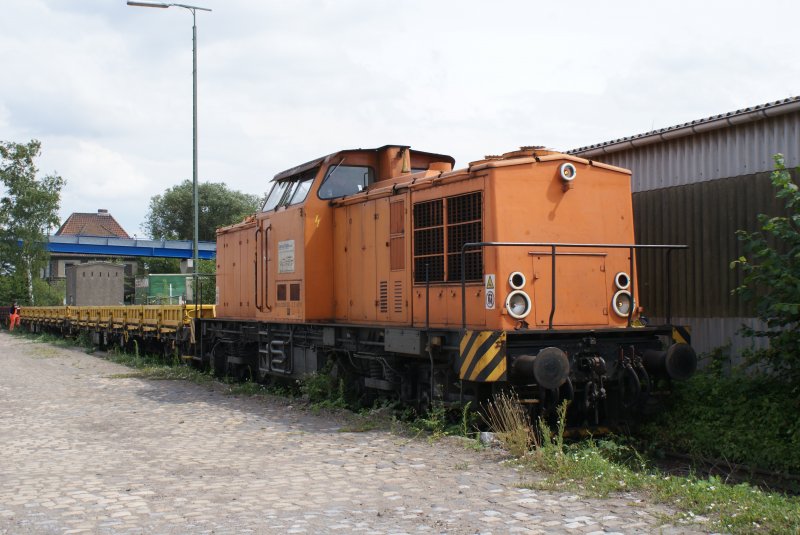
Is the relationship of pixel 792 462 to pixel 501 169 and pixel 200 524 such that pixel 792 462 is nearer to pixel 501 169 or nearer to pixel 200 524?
pixel 501 169

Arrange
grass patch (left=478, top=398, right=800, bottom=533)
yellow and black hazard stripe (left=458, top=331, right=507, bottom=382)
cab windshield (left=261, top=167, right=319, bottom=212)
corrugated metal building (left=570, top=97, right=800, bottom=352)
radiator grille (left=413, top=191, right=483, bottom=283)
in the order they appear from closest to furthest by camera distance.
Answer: grass patch (left=478, top=398, right=800, bottom=533) < yellow and black hazard stripe (left=458, top=331, right=507, bottom=382) < radiator grille (left=413, top=191, right=483, bottom=283) < corrugated metal building (left=570, top=97, right=800, bottom=352) < cab windshield (left=261, top=167, right=319, bottom=212)

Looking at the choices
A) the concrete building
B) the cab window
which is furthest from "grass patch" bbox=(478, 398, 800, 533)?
the concrete building

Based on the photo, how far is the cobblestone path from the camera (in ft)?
16.5

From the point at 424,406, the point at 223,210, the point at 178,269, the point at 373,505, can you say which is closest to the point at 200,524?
the point at 373,505

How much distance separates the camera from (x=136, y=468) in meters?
6.83

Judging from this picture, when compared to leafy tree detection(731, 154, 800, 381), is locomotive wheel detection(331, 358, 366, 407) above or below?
below

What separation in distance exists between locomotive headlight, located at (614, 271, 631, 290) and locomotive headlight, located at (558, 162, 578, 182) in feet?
4.10

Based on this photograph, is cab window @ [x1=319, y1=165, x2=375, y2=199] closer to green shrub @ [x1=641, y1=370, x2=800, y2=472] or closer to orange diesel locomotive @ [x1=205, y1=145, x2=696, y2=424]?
orange diesel locomotive @ [x1=205, y1=145, x2=696, y2=424]

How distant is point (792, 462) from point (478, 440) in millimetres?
2996

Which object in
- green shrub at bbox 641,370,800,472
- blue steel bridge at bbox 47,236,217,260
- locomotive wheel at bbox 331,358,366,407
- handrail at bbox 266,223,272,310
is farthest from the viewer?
blue steel bridge at bbox 47,236,217,260

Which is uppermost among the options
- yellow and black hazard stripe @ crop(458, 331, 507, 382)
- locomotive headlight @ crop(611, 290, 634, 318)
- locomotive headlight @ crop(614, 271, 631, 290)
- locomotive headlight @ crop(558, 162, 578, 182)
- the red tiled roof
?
the red tiled roof

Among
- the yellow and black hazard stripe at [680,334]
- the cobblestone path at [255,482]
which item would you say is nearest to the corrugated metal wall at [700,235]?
the yellow and black hazard stripe at [680,334]

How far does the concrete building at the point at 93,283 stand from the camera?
3812 cm

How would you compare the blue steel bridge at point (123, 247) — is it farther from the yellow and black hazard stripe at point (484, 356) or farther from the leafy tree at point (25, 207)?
the yellow and black hazard stripe at point (484, 356)
